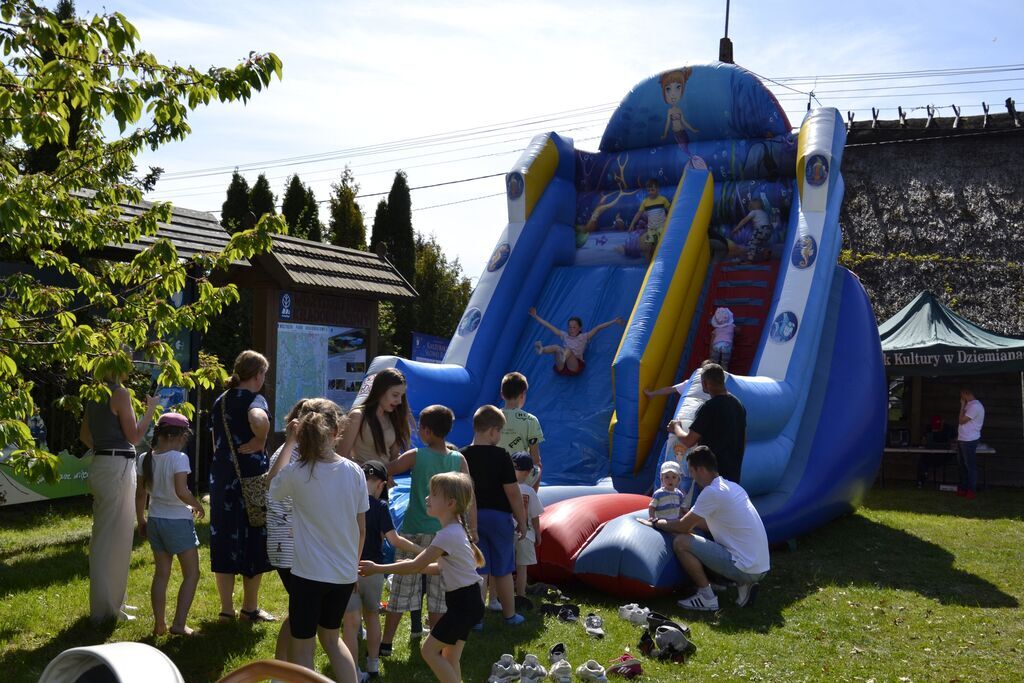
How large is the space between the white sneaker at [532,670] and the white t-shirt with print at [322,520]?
108 cm

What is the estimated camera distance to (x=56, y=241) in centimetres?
470

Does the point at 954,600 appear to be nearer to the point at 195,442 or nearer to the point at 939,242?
the point at 195,442

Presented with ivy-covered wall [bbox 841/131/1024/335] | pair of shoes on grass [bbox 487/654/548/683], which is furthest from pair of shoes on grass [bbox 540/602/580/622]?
ivy-covered wall [bbox 841/131/1024/335]

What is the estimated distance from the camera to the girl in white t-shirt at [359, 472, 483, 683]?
431cm

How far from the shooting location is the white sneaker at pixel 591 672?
479cm

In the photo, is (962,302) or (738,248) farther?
(962,302)

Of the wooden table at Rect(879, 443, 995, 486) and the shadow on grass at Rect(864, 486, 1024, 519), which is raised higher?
the wooden table at Rect(879, 443, 995, 486)

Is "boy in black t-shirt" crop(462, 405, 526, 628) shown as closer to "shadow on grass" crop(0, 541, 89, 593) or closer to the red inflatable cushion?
the red inflatable cushion

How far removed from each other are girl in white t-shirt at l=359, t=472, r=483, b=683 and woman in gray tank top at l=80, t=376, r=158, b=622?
6.36 ft

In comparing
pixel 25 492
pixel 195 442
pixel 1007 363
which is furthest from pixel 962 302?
pixel 25 492

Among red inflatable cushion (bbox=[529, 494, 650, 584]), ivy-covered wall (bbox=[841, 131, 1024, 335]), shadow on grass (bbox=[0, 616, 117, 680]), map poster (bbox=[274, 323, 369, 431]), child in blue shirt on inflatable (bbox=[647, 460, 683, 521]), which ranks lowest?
A: shadow on grass (bbox=[0, 616, 117, 680])

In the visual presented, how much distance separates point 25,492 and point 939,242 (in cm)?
1463

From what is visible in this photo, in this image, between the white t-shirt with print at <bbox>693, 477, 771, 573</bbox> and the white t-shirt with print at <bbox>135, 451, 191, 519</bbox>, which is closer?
the white t-shirt with print at <bbox>135, 451, 191, 519</bbox>

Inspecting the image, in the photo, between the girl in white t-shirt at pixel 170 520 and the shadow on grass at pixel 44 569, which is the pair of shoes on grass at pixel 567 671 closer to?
the girl in white t-shirt at pixel 170 520
